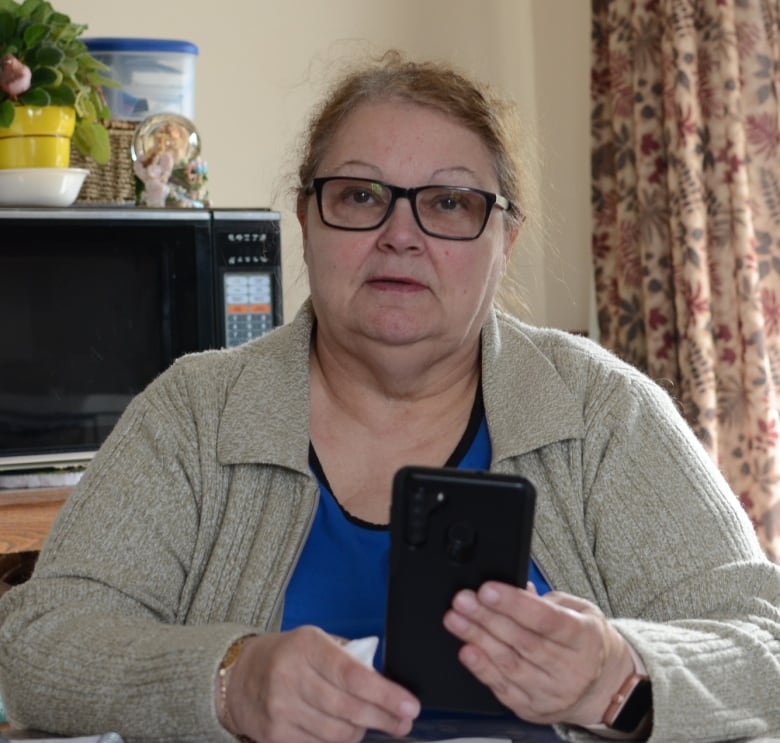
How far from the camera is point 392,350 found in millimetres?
1275

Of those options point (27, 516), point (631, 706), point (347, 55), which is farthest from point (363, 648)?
point (347, 55)

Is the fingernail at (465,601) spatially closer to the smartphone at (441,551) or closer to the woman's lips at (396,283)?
the smartphone at (441,551)

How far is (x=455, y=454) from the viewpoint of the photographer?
1305 millimetres

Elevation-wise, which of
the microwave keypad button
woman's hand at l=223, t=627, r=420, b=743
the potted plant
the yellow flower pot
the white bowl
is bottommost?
woman's hand at l=223, t=627, r=420, b=743

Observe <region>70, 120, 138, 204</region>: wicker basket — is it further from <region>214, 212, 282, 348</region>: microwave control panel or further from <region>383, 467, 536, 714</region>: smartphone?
<region>383, 467, 536, 714</region>: smartphone

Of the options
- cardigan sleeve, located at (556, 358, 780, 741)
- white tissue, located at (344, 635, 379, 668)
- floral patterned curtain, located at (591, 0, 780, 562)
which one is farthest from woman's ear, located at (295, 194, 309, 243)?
floral patterned curtain, located at (591, 0, 780, 562)

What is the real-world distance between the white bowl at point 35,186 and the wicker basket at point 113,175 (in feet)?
0.39

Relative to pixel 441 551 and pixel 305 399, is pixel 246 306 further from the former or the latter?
pixel 441 551

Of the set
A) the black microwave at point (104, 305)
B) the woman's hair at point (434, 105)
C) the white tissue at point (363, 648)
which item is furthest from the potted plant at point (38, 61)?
the white tissue at point (363, 648)

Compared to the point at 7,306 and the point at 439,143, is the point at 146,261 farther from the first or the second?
the point at 439,143

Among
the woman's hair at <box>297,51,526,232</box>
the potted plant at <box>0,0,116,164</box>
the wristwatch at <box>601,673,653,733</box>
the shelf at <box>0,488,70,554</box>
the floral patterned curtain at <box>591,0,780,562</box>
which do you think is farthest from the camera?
the floral patterned curtain at <box>591,0,780,562</box>

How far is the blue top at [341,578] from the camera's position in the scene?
121 centimetres

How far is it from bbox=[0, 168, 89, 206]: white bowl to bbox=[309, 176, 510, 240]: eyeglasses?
2.53ft

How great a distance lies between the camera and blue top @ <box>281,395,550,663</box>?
3.97ft
